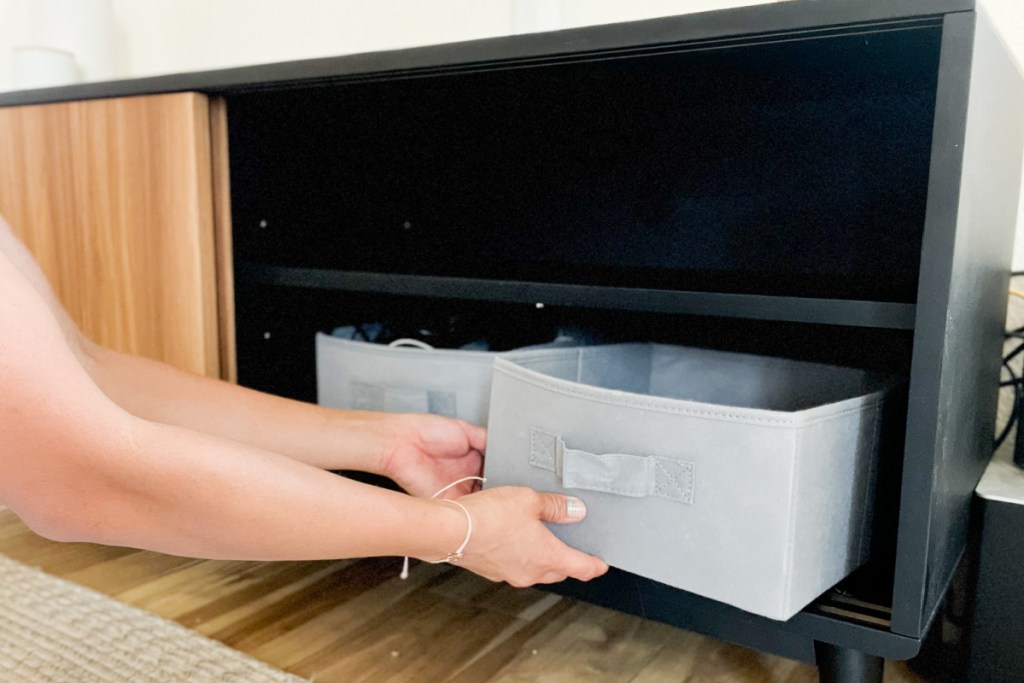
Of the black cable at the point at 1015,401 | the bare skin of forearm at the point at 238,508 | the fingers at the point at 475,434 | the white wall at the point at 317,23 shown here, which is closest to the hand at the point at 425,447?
the fingers at the point at 475,434

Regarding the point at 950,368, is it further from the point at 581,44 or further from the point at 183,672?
the point at 183,672

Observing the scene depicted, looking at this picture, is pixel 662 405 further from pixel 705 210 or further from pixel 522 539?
pixel 705 210

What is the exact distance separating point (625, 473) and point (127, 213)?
0.69 metres

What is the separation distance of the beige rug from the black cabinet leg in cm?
45

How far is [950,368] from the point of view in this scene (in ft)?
1.79

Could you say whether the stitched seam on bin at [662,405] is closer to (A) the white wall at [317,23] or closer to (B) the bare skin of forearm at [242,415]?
(B) the bare skin of forearm at [242,415]

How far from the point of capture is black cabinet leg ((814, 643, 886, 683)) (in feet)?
1.95

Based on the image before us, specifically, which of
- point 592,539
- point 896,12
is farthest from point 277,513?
point 896,12

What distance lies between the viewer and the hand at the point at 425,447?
77cm

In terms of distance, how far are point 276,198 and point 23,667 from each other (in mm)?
570

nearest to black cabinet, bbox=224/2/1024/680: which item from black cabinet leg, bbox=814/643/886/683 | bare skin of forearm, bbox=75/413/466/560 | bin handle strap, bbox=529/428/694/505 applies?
black cabinet leg, bbox=814/643/886/683

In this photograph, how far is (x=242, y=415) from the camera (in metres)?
0.75

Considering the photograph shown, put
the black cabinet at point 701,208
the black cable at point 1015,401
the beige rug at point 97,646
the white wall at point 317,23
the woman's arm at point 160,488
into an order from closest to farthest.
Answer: the woman's arm at point 160,488, the black cabinet at point 701,208, the beige rug at point 97,646, the black cable at point 1015,401, the white wall at point 317,23

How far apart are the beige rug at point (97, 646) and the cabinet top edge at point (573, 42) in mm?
561
